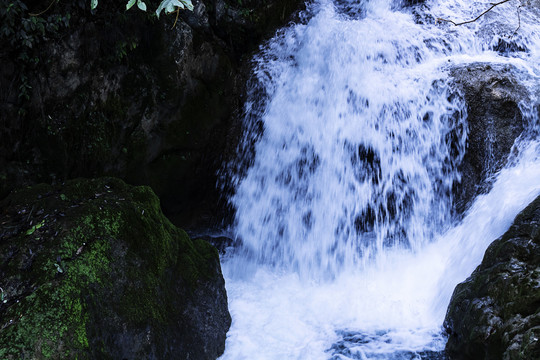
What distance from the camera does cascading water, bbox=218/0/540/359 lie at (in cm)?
500

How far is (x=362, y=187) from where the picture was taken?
269 inches

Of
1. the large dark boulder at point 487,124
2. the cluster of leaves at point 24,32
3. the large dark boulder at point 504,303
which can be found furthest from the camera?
the large dark boulder at point 487,124

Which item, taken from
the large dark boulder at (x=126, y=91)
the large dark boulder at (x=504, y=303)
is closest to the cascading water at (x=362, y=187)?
the large dark boulder at (x=504, y=303)

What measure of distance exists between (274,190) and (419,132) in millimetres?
2613

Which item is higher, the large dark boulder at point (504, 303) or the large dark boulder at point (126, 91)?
the large dark boulder at point (126, 91)

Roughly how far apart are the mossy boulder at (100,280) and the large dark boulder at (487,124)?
14.1 ft

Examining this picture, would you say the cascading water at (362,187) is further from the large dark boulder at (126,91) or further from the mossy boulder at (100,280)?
the mossy boulder at (100,280)

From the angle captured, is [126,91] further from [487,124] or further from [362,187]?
[487,124]

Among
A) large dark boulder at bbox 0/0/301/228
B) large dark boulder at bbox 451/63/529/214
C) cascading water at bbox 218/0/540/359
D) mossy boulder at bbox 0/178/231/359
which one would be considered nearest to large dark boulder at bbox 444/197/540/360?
cascading water at bbox 218/0/540/359

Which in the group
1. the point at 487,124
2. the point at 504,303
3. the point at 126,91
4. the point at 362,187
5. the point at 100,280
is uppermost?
the point at 487,124

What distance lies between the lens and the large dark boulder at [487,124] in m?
6.39

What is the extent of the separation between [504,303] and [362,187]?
337 centimetres

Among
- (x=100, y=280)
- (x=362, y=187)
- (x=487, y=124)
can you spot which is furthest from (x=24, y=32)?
(x=487, y=124)

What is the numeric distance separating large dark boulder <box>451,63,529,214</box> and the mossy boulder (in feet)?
14.1
